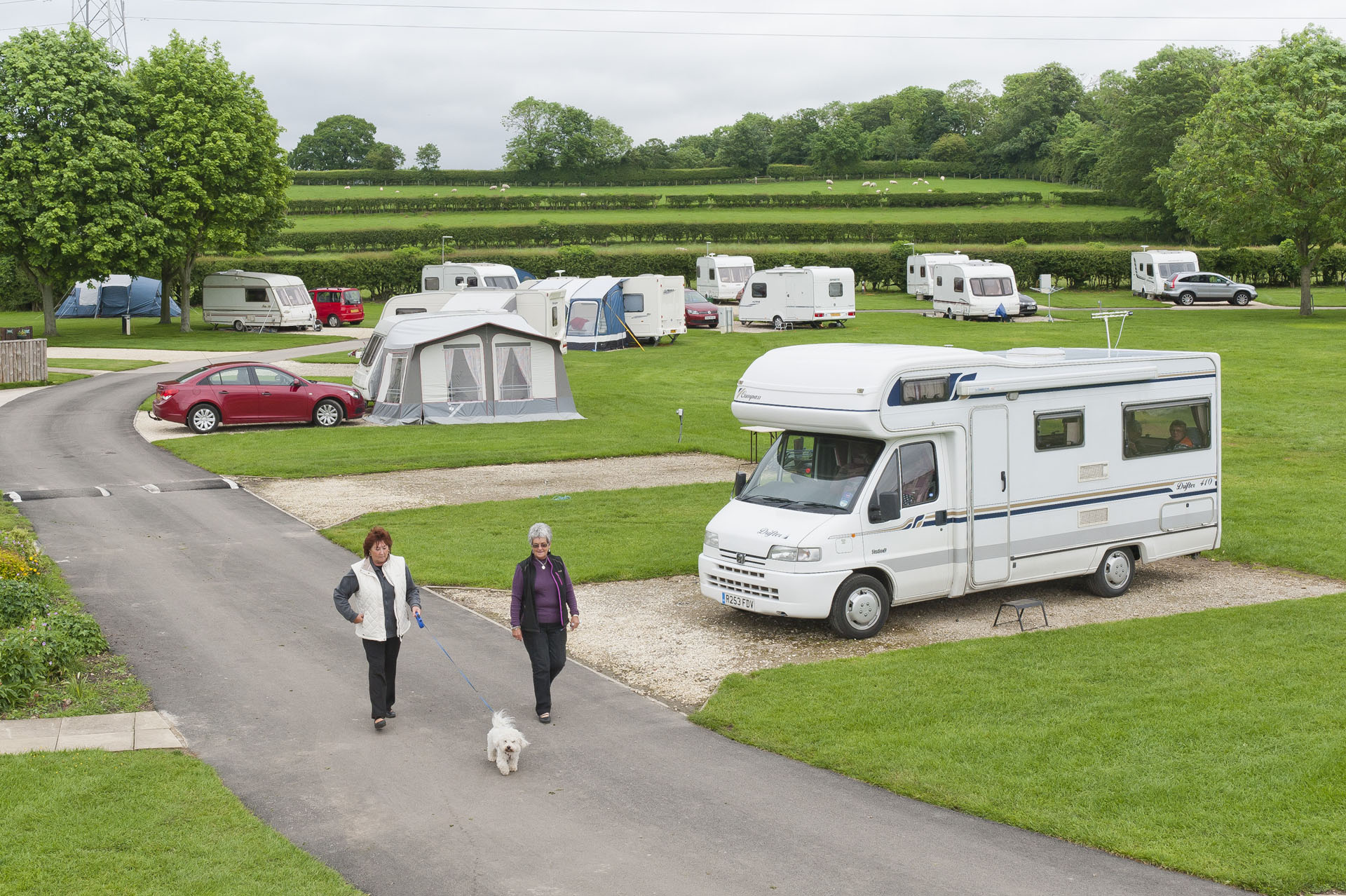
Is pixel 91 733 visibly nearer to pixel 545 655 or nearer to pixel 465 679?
pixel 465 679

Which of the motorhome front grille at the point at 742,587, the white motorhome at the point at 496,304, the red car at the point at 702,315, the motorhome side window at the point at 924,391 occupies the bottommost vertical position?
the motorhome front grille at the point at 742,587

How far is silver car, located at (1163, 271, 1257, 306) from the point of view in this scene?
52656 millimetres

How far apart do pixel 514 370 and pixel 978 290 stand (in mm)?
26125

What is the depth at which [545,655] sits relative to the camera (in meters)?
9.29

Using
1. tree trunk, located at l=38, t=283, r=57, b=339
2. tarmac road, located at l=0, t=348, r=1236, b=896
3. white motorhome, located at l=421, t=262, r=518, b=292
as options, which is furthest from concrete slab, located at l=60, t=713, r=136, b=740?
white motorhome, located at l=421, t=262, r=518, b=292

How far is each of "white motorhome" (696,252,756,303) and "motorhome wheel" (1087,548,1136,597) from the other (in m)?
42.2

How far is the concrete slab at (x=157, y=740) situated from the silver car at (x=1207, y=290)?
5249cm

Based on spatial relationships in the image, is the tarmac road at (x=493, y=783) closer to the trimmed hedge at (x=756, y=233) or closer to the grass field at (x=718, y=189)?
the trimmed hedge at (x=756, y=233)

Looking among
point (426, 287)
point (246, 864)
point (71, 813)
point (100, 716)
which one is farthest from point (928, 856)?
point (426, 287)

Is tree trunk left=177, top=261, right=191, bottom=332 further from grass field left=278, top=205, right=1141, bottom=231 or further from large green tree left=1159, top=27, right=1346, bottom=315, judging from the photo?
large green tree left=1159, top=27, right=1346, bottom=315

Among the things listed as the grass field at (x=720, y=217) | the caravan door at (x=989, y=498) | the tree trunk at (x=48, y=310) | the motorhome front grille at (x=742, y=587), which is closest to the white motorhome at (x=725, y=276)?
the grass field at (x=720, y=217)

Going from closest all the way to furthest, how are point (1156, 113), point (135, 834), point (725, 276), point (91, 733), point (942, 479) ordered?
point (135, 834)
point (91, 733)
point (942, 479)
point (725, 276)
point (1156, 113)

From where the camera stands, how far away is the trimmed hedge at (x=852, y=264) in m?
59.4

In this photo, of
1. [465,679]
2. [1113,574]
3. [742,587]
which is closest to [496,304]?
[1113,574]
